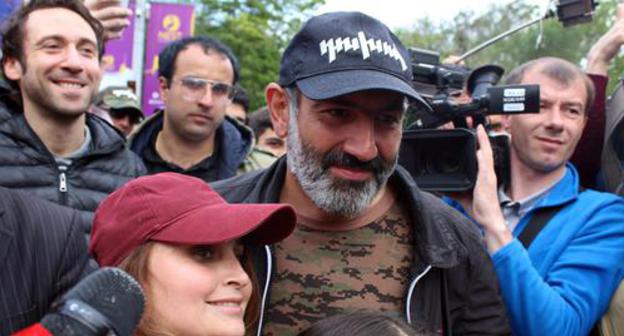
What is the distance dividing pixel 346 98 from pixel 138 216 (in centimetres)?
64

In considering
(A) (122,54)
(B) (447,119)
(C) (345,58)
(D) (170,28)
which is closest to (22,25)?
(C) (345,58)

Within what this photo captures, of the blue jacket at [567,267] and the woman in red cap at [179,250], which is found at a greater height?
the woman in red cap at [179,250]

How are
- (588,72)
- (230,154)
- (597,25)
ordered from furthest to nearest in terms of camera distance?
1. (597,25)
2. (230,154)
3. (588,72)

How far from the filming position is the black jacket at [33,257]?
1.78m

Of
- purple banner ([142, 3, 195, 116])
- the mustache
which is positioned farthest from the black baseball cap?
purple banner ([142, 3, 195, 116])

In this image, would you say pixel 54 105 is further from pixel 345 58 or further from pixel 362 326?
pixel 362 326

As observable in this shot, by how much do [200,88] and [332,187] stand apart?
2.09 m

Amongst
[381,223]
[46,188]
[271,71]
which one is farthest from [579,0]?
[271,71]

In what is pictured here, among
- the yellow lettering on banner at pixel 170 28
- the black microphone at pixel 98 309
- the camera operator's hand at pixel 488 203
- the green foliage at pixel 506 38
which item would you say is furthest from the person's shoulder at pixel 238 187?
the green foliage at pixel 506 38

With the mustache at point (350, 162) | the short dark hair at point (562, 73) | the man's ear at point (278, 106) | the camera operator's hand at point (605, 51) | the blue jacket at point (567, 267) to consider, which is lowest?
the blue jacket at point (567, 267)

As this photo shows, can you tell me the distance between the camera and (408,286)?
2125mm

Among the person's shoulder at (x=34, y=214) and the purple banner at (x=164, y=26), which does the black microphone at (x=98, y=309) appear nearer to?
the person's shoulder at (x=34, y=214)

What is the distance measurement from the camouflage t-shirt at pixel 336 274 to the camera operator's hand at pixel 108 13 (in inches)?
58.4

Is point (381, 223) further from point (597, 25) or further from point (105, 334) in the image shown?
point (597, 25)
